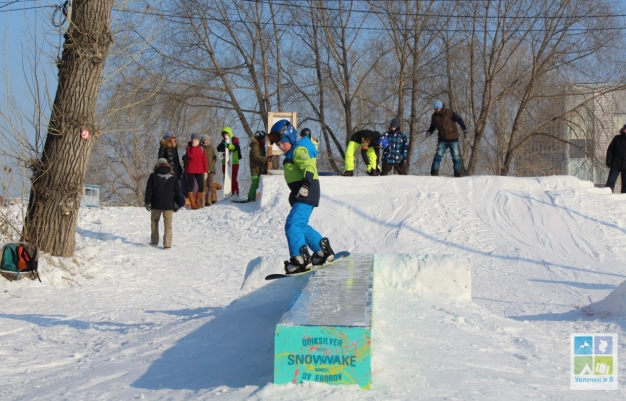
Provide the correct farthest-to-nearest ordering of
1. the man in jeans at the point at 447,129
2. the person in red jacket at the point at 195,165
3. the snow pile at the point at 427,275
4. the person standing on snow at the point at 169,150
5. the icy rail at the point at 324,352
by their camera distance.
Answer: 1. the person in red jacket at the point at 195,165
2. the man in jeans at the point at 447,129
3. the person standing on snow at the point at 169,150
4. the snow pile at the point at 427,275
5. the icy rail at the point at 324,352

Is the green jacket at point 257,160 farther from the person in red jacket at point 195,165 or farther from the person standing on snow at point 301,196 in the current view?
the person standing on snow at point 301,196

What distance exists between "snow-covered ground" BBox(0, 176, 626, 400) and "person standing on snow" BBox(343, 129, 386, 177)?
2.33 feet

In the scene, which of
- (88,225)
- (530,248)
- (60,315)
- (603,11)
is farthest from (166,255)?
(603,11)

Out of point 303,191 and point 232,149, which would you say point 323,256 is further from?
point 232,149

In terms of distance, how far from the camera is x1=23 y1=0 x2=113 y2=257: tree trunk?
11.1m

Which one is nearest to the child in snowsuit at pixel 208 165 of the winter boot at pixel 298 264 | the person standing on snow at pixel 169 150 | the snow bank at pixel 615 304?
the person standing on snow at pixel 169 150

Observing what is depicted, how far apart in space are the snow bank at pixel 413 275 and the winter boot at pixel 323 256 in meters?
0.53

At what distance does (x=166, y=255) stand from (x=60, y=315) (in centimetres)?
439

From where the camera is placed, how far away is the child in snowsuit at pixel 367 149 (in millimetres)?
16016

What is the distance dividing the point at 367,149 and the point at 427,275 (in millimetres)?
8798

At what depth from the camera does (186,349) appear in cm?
562

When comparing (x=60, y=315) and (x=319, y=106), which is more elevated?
(x=319, y=106)

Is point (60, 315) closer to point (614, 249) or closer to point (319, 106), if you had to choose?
point (614, 249)

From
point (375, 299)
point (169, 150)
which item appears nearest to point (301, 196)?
point (375, 299)
